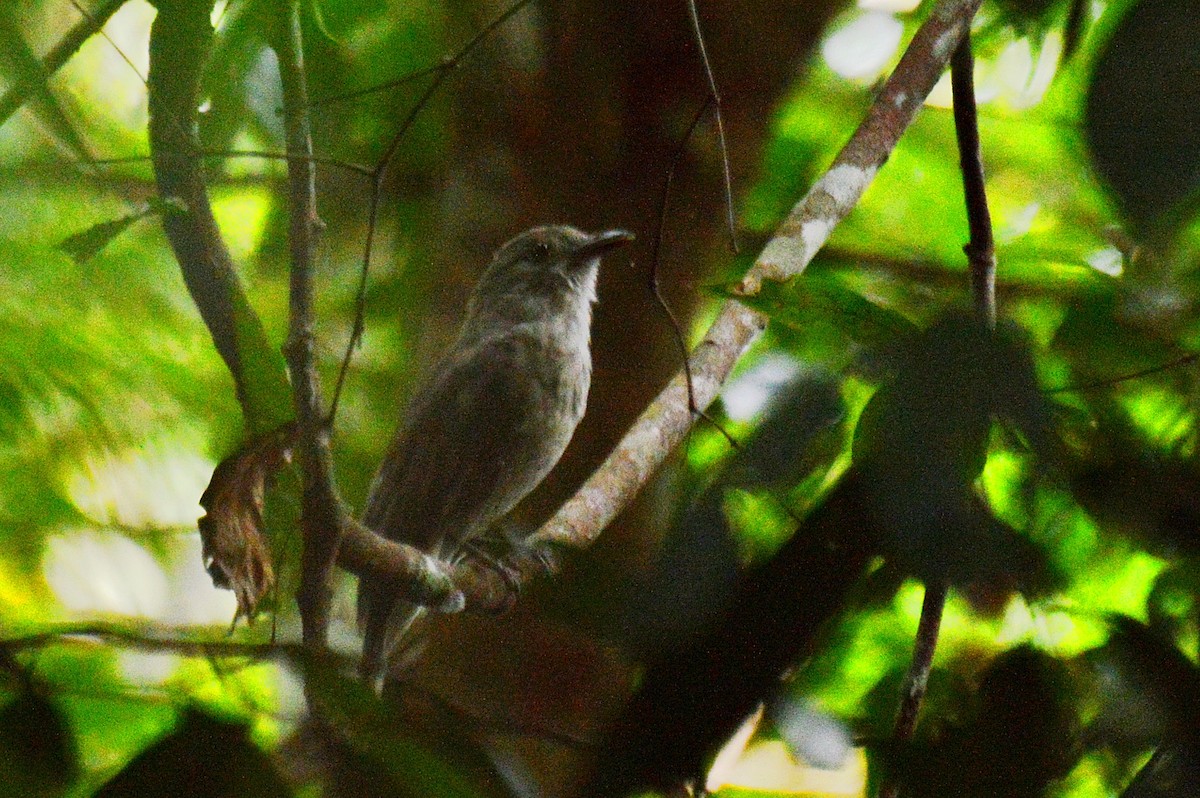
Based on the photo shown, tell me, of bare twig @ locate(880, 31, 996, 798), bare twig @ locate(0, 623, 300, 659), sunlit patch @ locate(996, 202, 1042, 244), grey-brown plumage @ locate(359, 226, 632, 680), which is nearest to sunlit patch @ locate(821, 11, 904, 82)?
sunlit patch @ locate(996, 202, 1042, 244)

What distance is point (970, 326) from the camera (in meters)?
1.01

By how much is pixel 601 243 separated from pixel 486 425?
21.0 inches

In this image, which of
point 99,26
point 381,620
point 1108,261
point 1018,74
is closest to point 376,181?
point 99,26

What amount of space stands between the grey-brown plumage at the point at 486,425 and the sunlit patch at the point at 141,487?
66 centimetres

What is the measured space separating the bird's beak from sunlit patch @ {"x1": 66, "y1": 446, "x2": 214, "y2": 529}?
125cm

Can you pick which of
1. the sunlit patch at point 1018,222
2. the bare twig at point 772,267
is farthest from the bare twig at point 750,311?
the sunlit patch at point 1018,222

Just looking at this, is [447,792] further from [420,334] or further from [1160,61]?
[420,334]

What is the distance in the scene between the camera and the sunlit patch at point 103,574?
161 centimetres

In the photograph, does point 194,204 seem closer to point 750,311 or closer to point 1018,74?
point 750,311

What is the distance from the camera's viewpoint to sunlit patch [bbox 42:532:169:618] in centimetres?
161

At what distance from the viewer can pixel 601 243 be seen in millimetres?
2830

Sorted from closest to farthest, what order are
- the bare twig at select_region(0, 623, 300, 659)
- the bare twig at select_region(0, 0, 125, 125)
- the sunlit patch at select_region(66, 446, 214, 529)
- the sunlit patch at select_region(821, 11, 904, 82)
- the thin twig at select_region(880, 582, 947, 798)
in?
1. the bare twig at select_region(0, 623, 300, 659)
2. the thin twig at select_region(880, 582, 947, 798)
3. the bare twig at select_region(0, 0, 125, 125)
4. the sunlit patch at select_region(66, 446, 214, 529)
5. the sunlit patch at select_region(821, 11, 904, 82)

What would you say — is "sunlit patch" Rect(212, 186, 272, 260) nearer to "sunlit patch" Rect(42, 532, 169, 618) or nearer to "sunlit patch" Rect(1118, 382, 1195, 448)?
"sunlit patch" Rect(42, 532, 169, 618)

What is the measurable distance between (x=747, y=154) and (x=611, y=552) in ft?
5.58
